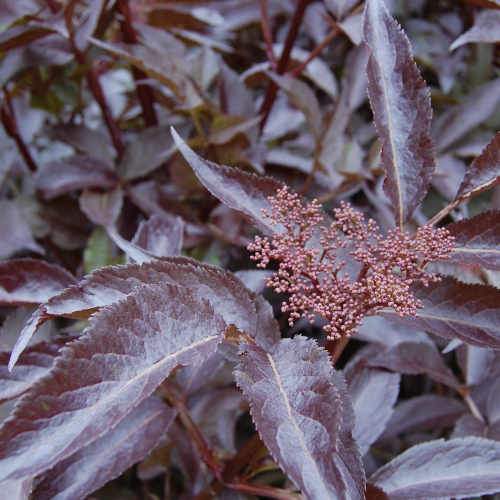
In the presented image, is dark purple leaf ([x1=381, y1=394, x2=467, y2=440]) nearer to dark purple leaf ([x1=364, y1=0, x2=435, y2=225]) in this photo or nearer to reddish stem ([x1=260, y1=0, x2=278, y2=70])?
dark purple leaf ([x1=364, y1=0, x2=435, y2=225])

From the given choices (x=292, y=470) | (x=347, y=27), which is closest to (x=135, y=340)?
(x=292, y=470)

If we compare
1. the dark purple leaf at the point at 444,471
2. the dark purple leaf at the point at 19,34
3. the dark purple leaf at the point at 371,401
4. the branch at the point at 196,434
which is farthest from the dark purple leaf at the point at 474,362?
the dark purple leaf at the point at 19,34

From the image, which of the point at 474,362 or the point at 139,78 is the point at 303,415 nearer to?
the point at 474,362

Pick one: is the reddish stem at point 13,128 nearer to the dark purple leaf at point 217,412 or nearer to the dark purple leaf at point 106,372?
the dark purple leaf at point 217,412

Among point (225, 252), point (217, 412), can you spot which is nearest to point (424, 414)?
point (217, 412)

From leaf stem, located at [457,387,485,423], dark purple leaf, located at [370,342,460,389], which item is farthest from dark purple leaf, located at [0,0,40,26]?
leaf stem, located at [457,387,485,423]
